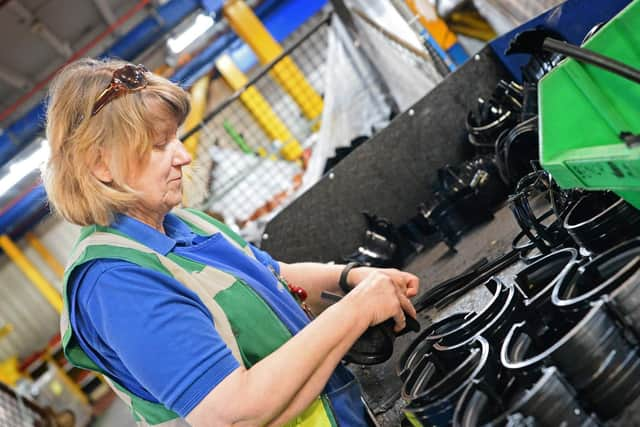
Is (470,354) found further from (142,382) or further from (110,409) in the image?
(110,409)

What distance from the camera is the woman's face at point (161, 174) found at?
109 centimetres

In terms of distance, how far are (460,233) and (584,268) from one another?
48.2 inches

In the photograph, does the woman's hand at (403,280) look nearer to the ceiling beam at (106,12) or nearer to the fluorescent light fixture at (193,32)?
the fluorescent light fixture at (193,32)

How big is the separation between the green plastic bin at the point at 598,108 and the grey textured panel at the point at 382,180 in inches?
56.1

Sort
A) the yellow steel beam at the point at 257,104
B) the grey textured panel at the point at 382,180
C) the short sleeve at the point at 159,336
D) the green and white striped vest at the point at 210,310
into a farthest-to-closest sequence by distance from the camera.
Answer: the yellow steel beam at the point at 257,104 → the grey textured panel at the point at 382,180 → the green and white striped vest at the point at 210,310 → the short sleeve at the point at 159,336

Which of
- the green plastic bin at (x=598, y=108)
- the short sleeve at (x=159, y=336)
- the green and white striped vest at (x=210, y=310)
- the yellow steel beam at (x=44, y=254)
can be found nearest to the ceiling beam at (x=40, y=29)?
the yellow steel beam at (x=44, y=254)

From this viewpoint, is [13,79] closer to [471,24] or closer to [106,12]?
[106,12]

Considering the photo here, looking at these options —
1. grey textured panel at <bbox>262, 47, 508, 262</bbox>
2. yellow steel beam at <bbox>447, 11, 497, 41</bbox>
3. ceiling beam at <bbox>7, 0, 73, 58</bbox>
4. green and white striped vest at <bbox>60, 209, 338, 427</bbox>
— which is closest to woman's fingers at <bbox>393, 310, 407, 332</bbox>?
green and white striped vest at <bbox>60, 209, 338, 427</bbox>

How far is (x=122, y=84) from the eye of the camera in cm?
110

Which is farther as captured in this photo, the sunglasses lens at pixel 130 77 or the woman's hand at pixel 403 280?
the woman's hand at pixel 403 280

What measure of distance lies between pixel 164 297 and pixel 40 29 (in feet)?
24.0

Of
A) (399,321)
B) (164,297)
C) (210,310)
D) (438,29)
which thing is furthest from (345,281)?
(438,29)

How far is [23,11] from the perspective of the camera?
6.61 metres

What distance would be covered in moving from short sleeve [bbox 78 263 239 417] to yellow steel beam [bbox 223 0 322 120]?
20.9ft
